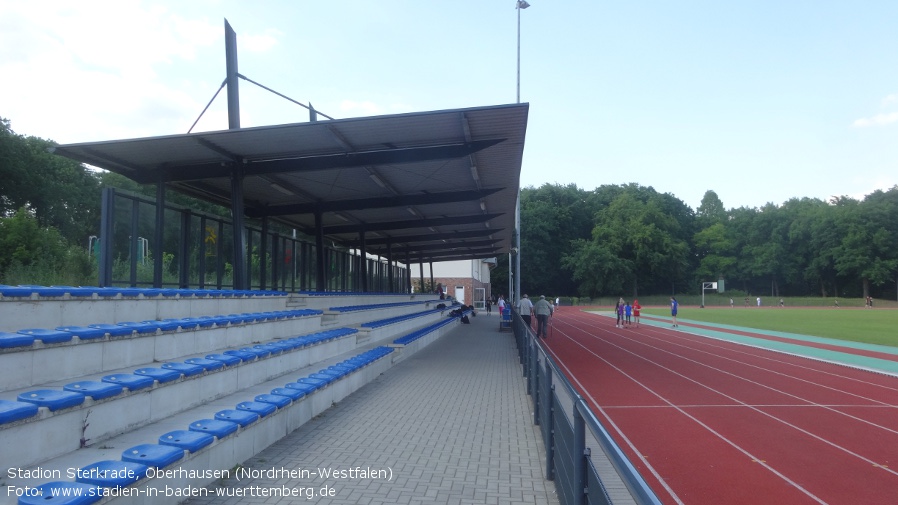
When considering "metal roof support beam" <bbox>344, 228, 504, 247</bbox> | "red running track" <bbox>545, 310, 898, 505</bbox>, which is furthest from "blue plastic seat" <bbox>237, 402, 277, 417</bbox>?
"metal roof support beam" <bbox>344, 228, 504, 247</bbox>

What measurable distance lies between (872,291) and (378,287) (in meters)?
77.0

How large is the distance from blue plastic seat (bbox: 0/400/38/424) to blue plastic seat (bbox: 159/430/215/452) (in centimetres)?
90

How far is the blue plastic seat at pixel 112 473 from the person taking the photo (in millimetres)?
3467

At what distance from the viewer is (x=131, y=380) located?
5.11 m

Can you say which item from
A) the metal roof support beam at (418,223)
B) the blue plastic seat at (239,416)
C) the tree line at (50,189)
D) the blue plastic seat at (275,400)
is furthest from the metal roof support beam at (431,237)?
the blue plastic seat at (239,416)

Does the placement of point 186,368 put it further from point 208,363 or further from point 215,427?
point 215,427

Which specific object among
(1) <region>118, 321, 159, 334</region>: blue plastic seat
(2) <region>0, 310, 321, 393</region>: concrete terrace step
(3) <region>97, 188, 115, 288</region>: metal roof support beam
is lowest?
(2) <region>0, 310, 321, 393</region>: concrete terrace step

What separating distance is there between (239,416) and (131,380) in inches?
38.6

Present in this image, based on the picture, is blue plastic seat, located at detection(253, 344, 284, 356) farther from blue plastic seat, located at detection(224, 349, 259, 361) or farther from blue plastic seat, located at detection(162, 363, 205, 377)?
blue plastic seat, located at detection(162, 363, 205, 377)

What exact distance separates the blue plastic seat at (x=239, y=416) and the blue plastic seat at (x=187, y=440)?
23.6 inches

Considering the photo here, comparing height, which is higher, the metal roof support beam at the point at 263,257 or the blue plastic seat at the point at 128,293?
the metal roof support beam at the point at 263,257

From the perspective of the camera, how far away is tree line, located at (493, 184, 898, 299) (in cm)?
7912

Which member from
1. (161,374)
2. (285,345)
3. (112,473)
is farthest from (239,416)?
(285,345)

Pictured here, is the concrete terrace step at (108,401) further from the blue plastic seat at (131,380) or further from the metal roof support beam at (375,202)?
the metal roof support beam at (375,202)
